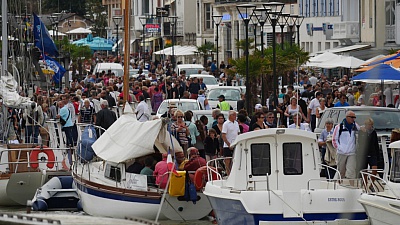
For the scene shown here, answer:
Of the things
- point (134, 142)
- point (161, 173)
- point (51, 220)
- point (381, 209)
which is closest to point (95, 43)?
point (134, 142)

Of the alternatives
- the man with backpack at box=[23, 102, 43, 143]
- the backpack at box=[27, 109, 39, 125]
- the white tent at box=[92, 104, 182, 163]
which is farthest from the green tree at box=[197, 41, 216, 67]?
the white tent at box=[92, 104, 182, 163]

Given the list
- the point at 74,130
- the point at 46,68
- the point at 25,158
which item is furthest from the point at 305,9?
the point at 25,158

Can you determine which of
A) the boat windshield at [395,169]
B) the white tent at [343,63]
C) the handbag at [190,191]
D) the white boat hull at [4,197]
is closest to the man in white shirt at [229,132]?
the handbag at [190,191]

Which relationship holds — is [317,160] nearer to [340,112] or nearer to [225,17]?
[340,112]

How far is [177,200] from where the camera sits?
20.5 metres

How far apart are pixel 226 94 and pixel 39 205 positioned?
17583mm

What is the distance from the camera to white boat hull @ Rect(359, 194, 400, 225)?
51.8ft

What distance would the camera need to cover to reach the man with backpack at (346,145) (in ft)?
64.5

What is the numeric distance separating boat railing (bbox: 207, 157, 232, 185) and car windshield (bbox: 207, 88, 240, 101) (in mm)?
17271

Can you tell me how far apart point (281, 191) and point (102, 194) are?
190 inches

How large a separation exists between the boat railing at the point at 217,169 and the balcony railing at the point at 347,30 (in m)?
39.2

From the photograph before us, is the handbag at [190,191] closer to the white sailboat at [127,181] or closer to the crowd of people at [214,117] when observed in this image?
the white sailboat at [127,181]

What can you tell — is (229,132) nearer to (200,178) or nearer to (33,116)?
(200,178)

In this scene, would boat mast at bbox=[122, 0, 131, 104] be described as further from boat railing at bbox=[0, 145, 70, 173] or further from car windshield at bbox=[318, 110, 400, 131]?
car windshield at bbox=[318, 110, 400, 131]
